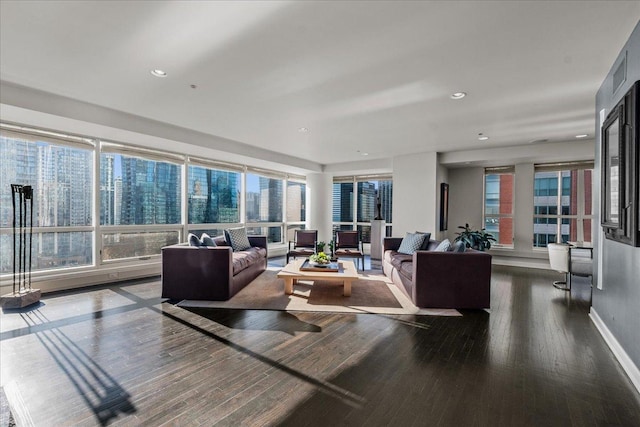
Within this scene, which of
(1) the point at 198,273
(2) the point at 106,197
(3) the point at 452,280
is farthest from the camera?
(2) the point at 106,197

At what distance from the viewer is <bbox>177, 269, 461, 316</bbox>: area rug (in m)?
3.88

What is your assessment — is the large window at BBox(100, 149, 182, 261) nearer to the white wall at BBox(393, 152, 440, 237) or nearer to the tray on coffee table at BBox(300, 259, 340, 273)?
the tray on coffee table at BBox(300, 259, 340, 273)

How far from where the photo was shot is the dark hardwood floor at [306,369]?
6.26 feet

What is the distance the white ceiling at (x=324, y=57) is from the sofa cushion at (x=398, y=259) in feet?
7.36

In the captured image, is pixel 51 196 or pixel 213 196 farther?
pixel 213 196

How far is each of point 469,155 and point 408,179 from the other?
1400 mm

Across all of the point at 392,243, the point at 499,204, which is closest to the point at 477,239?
the point at 499,204

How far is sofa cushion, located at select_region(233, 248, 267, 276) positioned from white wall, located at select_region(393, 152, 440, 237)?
338 centimetres

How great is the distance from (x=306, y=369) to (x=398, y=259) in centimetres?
310

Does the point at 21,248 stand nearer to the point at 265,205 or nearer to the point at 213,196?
the point at 213,196

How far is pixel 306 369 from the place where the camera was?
2414 mm

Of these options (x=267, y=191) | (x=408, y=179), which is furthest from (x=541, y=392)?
(x=267, y=191)

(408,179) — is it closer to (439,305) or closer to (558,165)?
(558,165)

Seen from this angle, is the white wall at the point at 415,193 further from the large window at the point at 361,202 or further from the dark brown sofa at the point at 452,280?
the dark brown sofa at the point at 452,280
